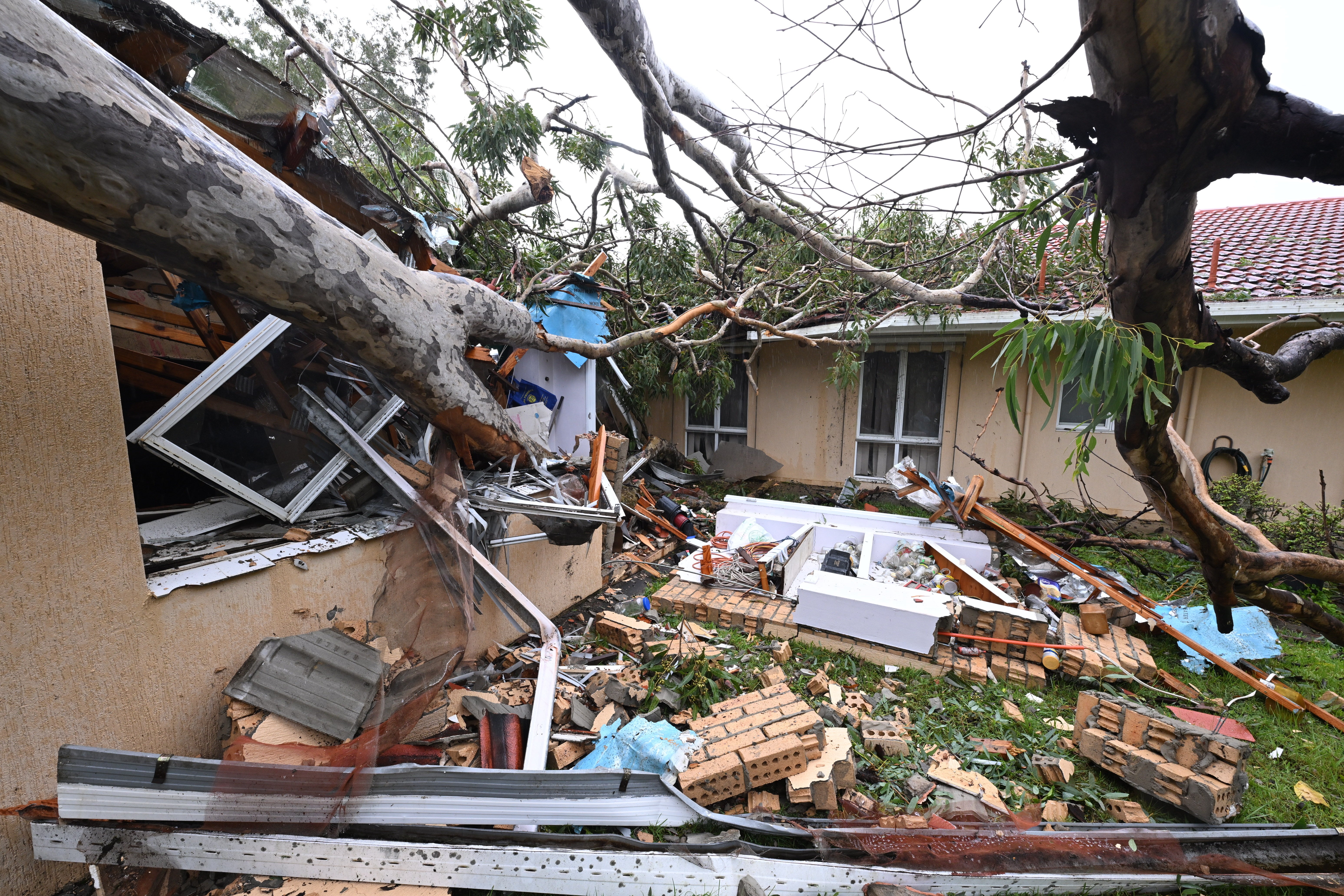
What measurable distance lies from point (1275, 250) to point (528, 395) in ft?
33.6

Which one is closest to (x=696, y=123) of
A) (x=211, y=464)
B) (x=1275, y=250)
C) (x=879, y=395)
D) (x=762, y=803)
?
(x=211, y=464)

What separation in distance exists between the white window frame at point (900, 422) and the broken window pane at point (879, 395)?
24 millimetres

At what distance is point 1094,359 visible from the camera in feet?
4.72

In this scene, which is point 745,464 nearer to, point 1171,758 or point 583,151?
point 583,151

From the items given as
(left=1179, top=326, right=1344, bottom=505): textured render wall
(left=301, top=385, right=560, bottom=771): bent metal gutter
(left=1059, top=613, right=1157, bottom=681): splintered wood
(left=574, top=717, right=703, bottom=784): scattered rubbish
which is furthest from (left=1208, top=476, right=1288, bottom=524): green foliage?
(left=301, top=385, right=560, bottom=771): bent metal gutter

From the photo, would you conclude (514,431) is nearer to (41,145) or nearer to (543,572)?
(41,145)

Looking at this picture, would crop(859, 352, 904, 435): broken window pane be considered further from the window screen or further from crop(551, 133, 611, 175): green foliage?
crop(551, 133, 611, 175): green foliage

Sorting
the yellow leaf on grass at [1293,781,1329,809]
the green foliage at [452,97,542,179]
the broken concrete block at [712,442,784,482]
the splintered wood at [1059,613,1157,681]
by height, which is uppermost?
the green foliage at [452,97,542,179]

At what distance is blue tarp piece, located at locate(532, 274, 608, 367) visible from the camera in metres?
6.41

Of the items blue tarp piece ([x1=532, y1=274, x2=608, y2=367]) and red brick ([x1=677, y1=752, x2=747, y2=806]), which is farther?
blue tarp piece ([x1=532, y1=274, x2=608, y2=367])

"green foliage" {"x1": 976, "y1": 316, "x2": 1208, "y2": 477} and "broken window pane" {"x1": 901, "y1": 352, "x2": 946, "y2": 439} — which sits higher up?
"green foliage" {"x1": 976, "y1": 316, "x2": 1208, "y2": 477}

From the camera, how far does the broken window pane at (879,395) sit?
8.42 m

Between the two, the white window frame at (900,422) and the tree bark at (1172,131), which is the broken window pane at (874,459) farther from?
the tree bark at (1172,131)

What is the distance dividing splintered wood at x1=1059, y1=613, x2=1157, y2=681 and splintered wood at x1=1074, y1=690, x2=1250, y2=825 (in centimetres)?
70
